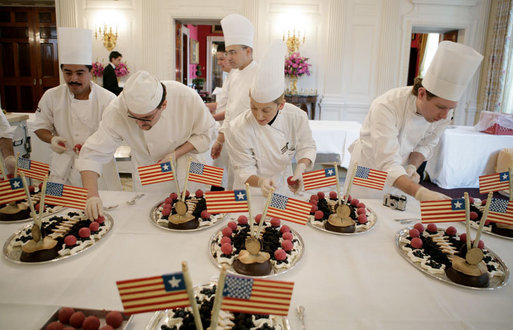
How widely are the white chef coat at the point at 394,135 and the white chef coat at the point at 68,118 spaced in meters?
1.60

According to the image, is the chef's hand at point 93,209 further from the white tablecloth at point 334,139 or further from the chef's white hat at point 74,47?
the white tablecloth at point 334,139

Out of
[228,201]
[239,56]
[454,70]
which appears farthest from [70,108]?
[454,70]

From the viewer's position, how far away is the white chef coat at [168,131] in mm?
1729

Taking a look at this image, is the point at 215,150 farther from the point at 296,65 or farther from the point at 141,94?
the point at 296,65

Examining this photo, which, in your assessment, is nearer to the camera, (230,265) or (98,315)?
(98,315)

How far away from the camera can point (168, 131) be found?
6.13 ft

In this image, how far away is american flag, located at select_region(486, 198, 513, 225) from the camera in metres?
1.23

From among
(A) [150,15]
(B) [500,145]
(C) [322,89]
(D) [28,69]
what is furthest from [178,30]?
(B) [500,145]

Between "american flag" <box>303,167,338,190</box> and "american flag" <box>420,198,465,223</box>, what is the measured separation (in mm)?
365

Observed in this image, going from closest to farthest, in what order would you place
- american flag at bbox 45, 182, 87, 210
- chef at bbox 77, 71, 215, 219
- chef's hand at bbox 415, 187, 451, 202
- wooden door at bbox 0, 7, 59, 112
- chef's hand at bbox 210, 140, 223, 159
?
american flag at bbox 45, 182, 87, 210, chef's hand at bbox 415, 187, 451, 202, chef at bbox 77, 71, 215, 219, chef's hand at bbox 210, 140, 223, 159, wooden door at bbox 0, 7, 59, 112

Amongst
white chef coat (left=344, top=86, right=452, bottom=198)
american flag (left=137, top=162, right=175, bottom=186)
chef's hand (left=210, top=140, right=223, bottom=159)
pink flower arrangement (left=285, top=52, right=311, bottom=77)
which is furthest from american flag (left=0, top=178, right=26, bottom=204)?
pink flower arrangement (left=285, top=52, right=311, bottom=77)

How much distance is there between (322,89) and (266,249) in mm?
5604

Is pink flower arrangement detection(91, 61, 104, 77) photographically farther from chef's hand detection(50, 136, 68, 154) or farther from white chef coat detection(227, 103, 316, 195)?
white chef coat detection(227, 103, 316, 195)

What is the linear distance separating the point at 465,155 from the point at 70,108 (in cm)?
418
